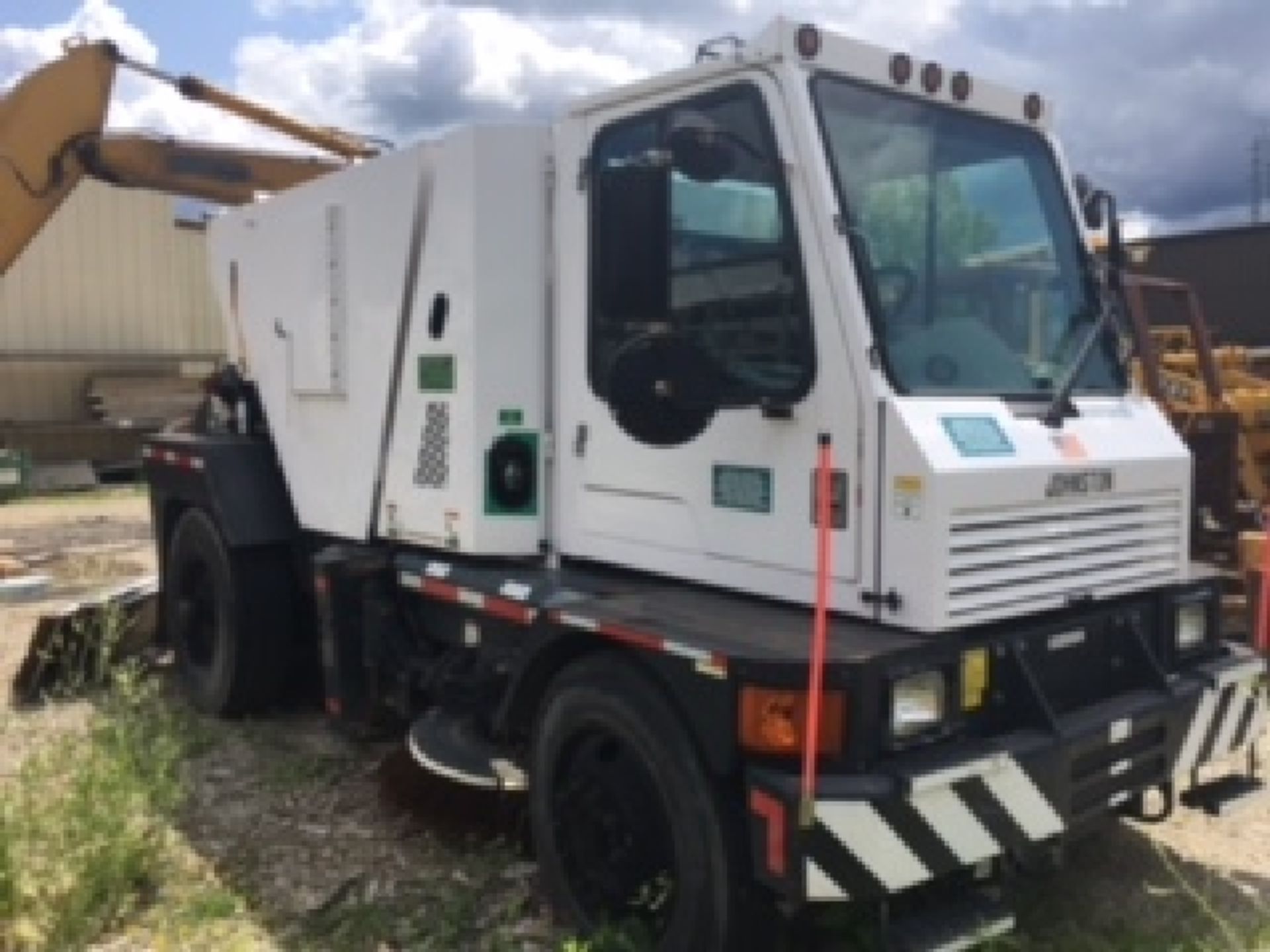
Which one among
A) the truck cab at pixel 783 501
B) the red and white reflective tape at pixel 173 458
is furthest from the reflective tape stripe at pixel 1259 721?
the red and white reflective tape at pixel 173 458

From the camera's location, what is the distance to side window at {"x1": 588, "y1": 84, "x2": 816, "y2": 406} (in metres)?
3.36

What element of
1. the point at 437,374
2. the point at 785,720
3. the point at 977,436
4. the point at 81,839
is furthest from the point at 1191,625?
the point at 81,839

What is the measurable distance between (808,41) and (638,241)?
73 centimetres

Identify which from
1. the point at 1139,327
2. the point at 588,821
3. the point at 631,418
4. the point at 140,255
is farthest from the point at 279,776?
the point at 140,255

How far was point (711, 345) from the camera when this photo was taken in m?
3.66

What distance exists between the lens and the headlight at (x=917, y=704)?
10.3 feet

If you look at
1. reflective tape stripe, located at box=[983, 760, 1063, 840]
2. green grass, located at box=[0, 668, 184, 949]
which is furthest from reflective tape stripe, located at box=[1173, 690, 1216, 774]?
green grass, located at box=[0, 668, 184, 949]

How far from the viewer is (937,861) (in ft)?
10.3

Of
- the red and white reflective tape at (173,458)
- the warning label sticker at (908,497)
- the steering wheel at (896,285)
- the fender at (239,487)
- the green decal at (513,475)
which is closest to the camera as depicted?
the warning label sticker at (908,497)

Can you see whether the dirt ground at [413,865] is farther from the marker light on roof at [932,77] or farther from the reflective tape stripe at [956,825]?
the marker light on roof at [932,77]

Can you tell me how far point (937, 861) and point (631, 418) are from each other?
58.7 inches

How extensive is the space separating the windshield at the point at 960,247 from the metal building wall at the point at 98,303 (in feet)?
55.3

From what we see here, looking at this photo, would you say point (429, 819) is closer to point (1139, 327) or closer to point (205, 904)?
point (205, 904)

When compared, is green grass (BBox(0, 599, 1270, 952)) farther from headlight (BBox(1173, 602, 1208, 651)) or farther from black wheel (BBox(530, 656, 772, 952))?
headlight (BBox(1173, 602, 1208, 651))
